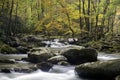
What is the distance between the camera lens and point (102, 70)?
12.4 metres

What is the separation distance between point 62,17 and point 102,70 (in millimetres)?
19431

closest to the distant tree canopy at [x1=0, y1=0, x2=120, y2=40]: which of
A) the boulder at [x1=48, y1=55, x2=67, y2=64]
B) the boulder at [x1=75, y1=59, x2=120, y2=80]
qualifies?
the boulder at [x1=48, y1=55, x2=67, y2=64]

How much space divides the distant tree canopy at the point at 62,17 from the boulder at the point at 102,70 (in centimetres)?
1605

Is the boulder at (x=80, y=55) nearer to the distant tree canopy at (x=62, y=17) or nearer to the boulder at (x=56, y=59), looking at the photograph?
the boulder at (x=56, y=59)

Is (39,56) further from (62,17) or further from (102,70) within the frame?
(62,17)

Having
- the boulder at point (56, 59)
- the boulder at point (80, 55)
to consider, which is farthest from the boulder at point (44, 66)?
the boulder at point (80, 55)

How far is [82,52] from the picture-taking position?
16.9 meters

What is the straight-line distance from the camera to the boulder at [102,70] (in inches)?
478

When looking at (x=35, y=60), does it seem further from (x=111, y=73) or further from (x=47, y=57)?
(x=111, y=73)

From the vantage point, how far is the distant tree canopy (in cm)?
3027

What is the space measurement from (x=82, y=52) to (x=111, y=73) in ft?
16.1

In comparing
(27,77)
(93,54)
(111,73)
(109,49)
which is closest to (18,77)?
(27,77)

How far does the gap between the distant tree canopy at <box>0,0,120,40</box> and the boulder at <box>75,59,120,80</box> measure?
16047mm

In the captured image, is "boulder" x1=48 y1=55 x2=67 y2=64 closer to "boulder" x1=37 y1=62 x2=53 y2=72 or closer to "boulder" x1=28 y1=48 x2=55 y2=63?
"boulder" x1=28 y1=48 x2=55 y2=63
